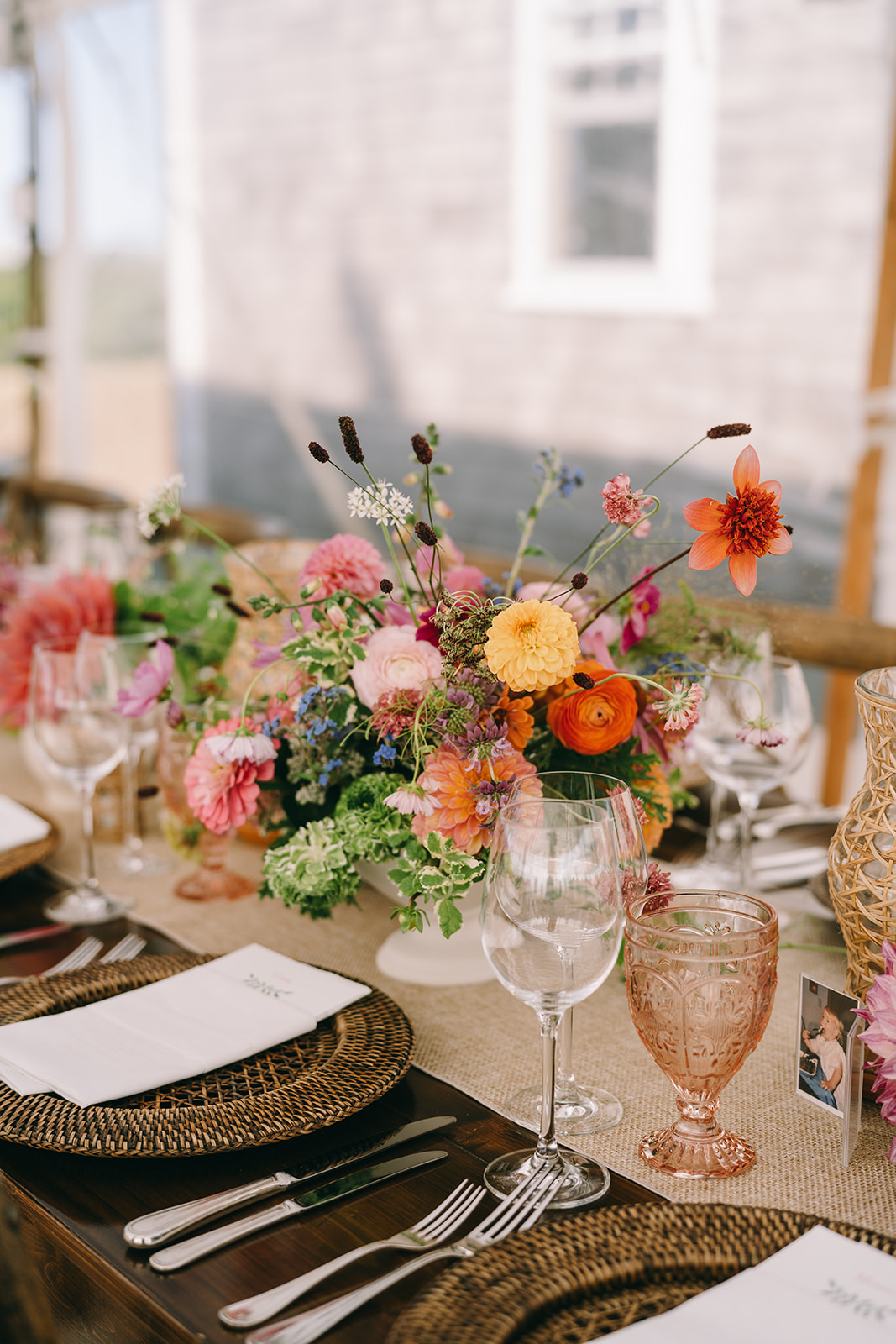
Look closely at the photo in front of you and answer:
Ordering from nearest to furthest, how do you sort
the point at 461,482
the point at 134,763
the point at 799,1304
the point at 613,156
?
the point at 799,1304 → the point at 134,763 → the point at 613,156 → the point at 461,482

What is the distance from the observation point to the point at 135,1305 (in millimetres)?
680

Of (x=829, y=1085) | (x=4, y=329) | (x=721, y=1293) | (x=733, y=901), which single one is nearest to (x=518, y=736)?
(x=733, y=901)

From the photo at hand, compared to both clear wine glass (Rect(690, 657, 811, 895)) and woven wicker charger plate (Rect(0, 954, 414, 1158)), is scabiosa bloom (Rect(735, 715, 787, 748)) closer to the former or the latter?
clear wine glass (Rect(690, 657, 811, 895))

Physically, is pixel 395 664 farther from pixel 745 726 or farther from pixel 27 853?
pixel 27 853

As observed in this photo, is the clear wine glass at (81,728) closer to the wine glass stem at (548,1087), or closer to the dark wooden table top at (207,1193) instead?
the dark wooden table top at (207,1193)

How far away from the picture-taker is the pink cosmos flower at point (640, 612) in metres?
1.08

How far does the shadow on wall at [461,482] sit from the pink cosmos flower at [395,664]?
1928 millimetres

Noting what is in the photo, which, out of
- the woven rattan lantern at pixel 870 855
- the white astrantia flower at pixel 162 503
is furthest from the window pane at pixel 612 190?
the woven rattan lantern at pixel 870 855

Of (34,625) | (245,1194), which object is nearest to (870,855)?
(245,1194)

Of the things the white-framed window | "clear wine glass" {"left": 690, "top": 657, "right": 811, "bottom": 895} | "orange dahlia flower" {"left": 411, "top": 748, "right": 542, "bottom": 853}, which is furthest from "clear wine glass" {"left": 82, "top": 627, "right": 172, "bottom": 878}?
the white-framed window

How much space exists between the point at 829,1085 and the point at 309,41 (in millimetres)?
4888

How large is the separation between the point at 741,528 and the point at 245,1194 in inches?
20.5

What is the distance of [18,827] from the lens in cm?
134

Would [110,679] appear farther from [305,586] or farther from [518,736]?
[518,736]
